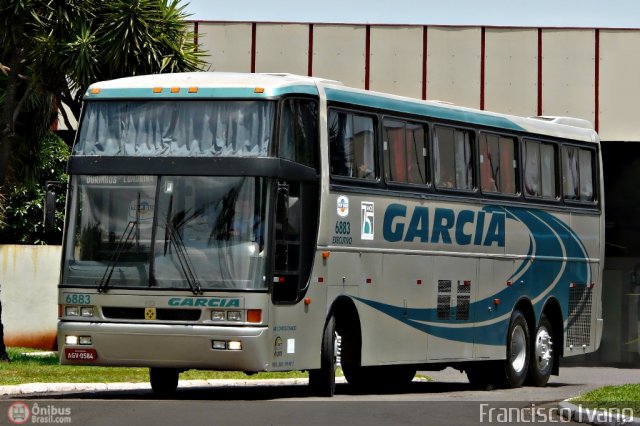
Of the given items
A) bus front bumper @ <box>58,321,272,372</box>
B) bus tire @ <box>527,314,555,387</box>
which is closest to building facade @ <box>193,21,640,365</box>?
bus tire @ <box>527,314,555,387</box>

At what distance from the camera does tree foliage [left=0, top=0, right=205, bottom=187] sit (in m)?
26.8

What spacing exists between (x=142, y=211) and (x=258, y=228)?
4.40 feet

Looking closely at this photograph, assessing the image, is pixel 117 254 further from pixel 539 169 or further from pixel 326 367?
pixel 539 169

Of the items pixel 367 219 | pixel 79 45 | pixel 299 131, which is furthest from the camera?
pixel 79 45

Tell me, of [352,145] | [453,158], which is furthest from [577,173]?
[352,145]

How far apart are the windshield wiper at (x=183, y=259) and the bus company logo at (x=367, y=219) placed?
2.68 m

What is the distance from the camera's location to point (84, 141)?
715 inches

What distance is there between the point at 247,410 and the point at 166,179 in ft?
9.65

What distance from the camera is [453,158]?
21328 millimetres

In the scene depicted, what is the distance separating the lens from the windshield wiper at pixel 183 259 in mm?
17250

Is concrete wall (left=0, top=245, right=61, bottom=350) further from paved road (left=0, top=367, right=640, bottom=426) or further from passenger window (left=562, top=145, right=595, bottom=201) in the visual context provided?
passenger window (left=562, top=145, right=595, bottom=201)

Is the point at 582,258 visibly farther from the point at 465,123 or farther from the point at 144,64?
the point at 144,64

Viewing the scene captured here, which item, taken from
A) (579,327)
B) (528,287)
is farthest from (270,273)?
(579,327)

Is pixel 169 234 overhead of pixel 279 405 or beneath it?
overhead
